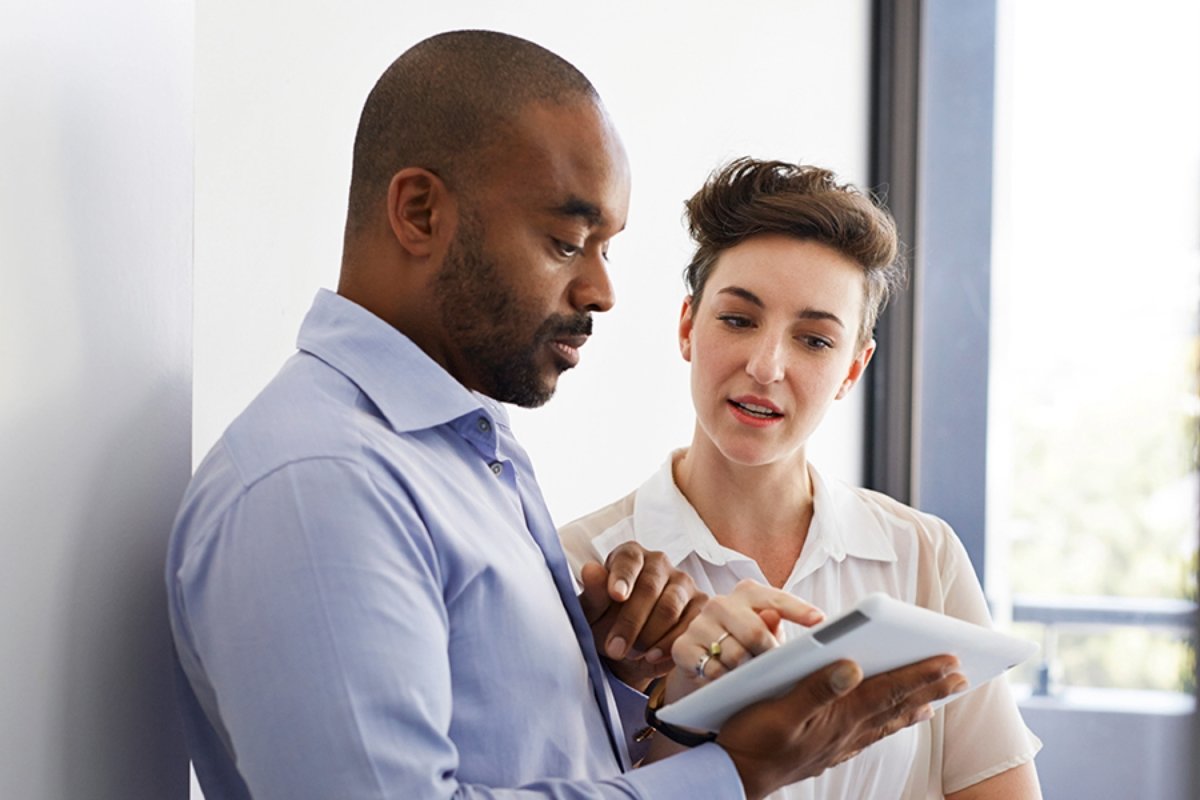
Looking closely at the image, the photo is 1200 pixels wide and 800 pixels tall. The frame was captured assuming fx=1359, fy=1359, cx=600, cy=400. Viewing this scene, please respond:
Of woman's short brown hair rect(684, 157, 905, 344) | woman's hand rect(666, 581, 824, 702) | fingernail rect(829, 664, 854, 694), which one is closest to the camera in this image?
fingernail rect(829, 664, 854, 694)

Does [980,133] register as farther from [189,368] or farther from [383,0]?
[189,368]

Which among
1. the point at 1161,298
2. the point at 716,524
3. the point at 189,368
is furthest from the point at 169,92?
the point at 1161,298

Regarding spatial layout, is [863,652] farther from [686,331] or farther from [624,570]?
[686,331]

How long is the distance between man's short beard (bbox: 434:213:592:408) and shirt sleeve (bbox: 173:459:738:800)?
0.69ft

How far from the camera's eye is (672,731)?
125 centimetres

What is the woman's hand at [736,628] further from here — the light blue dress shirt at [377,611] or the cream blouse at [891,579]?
the cream blouse at [891,579]

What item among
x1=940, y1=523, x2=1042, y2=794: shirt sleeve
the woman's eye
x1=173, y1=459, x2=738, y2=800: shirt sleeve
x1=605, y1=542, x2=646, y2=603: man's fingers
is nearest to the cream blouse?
x1=940, y1=523, x2=1042, y2=794: shirt sleeve

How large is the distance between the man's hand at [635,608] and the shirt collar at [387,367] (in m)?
0.26

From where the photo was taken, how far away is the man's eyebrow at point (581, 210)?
43.3 inches

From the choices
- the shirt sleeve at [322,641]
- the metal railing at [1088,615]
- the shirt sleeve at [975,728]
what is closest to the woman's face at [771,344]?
the shirt sleeve at [975,728]

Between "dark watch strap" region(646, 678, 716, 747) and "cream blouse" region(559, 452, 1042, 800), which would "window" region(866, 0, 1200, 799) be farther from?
"dark watch strap" region(646, 678, 716, 747)

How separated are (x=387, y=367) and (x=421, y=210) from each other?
14 centimetres

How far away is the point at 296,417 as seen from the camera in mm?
964

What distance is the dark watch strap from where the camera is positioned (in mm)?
1240
